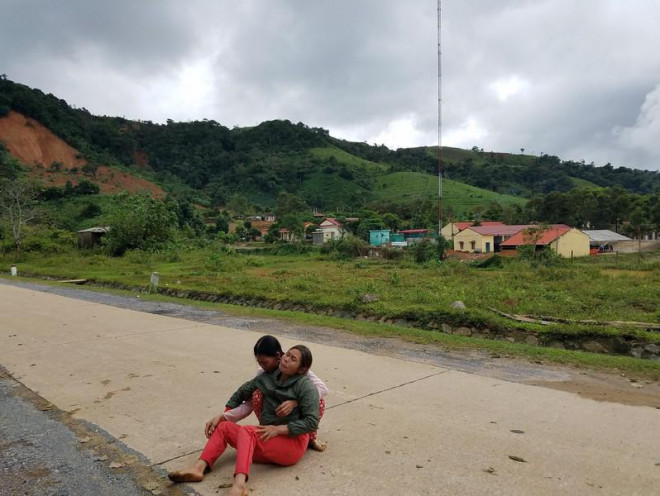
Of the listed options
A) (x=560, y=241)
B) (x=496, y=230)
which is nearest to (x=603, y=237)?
(x=496, y=230)

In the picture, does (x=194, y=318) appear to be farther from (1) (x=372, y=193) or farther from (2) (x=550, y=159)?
(2) (x=550, y=159)

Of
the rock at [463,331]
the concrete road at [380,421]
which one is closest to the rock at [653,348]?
the rock at [463,331]

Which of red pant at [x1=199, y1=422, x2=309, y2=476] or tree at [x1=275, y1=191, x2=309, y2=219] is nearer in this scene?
red pant at [x1=199, y1=422, x2=309, y2=476]

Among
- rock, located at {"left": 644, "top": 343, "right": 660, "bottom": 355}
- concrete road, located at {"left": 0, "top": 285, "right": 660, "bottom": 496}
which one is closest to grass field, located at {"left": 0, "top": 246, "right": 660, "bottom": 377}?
rock, located at {"left": 644, "top": 343, "right": 660, "bottom": 355}

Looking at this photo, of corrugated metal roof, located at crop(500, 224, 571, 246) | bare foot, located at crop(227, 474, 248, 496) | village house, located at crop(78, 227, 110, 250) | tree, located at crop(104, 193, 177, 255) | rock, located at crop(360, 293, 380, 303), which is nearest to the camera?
bare foot, located at crop(227, 474, 248, 496)

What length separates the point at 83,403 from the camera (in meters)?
4.59

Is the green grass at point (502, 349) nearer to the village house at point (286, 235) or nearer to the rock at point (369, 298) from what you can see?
the rock at point (369, 298)

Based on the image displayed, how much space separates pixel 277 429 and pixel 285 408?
137mm

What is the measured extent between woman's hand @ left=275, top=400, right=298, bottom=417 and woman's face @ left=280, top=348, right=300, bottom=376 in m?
0.19

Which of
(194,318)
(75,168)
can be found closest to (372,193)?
(75,168)

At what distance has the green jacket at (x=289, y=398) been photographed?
3127mm

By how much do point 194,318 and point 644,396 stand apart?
8340 mm

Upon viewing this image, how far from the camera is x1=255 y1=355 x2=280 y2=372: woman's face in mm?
3301

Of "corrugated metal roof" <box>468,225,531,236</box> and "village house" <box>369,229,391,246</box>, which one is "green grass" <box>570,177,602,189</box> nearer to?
"corrugated metal roof" <box>468,225,531,236</box>
